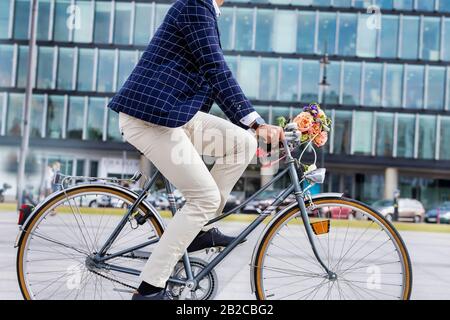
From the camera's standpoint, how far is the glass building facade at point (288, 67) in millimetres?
43250

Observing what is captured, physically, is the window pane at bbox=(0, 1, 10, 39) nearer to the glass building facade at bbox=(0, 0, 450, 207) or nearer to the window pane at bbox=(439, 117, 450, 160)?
the glass building facade at bbox=(0, 0, 450, 207)

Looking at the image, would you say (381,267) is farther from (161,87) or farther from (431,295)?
(431,295)

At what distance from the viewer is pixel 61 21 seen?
143ft

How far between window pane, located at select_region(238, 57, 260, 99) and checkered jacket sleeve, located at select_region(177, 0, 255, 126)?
40068 millimetres

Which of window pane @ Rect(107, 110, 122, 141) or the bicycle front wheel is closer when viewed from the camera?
the bicycle front wheel

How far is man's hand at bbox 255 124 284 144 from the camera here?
3.09 m

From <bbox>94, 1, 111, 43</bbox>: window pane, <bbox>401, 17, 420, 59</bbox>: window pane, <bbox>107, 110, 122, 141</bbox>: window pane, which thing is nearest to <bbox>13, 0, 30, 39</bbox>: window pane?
<bbox>94, 1, 111, 43</bbox>: window pane

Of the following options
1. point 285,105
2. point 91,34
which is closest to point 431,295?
point 285,105

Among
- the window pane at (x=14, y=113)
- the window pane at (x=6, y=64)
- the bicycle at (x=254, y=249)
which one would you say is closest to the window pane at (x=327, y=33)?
the window pane at (x=14, y=113)

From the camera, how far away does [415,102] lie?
142 feet

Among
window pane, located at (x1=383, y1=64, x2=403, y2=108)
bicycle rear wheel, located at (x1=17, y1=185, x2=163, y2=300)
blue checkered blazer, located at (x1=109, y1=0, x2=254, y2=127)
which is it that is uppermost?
window pane, located at (x1=383, y1=64, x2=403, y2=108)

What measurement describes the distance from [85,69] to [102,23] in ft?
11.7

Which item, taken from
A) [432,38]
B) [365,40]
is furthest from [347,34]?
[432,38]

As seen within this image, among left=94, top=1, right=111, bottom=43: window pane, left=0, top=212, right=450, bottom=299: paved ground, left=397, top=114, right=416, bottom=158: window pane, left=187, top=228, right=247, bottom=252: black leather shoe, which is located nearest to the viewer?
left=187, top=228, right=247, bottom=252: black leather shoe
